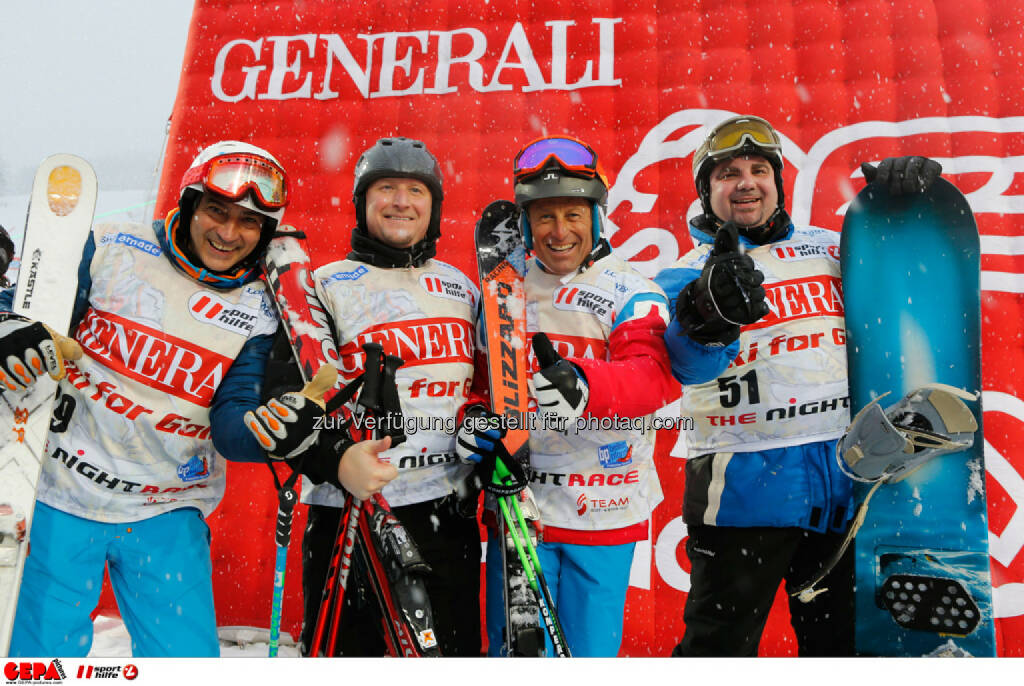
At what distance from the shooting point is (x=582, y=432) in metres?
2.06

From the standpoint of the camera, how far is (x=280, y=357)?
190 centimetres

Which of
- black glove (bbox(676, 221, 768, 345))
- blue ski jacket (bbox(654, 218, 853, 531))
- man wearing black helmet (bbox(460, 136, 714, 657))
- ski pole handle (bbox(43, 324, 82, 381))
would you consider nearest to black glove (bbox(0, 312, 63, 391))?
ski pole handle (bbox(43, 324, 82, 381))

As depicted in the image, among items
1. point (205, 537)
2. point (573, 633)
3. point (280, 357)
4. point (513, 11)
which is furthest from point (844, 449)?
point (513, 11)

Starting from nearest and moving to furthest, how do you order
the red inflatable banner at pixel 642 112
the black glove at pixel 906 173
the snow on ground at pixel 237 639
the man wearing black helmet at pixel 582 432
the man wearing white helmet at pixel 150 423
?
the man wearing white helmet at pixel 150 423 → the man wearing black helmet at pixel 582 432 → the black glove at pixel 906 173 → the red inflatable banner at pixel 642 112 → the snow on ground at pixel 237 639

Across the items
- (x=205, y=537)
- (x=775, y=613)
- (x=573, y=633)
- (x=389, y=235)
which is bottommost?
(x=775, y=613)

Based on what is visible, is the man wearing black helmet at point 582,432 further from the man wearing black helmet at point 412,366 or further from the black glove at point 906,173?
the black glove at point 906,173

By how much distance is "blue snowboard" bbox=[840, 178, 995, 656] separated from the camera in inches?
79.1

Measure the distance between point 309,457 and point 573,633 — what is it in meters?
0.95

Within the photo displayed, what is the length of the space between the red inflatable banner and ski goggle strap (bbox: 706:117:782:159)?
1.01 m

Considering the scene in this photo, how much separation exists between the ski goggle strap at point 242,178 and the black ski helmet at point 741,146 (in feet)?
4.62

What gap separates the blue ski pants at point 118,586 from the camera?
1.81 meters

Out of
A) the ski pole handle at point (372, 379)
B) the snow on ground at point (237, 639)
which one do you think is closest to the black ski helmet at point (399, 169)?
the ski pole handle at point (372, 379)

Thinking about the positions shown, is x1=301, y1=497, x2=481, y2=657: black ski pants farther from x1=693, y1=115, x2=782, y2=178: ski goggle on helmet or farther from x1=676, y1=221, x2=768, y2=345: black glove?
x1=693, y1=115, x2=782, y2=178: ski goggle on helmet

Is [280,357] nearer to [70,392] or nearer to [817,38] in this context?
[70,392]
